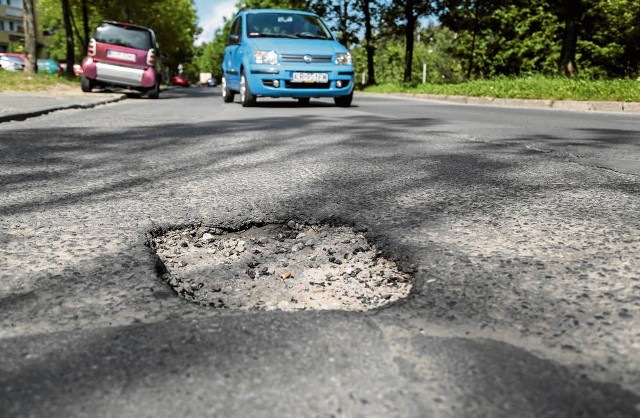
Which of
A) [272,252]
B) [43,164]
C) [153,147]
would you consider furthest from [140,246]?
[153,147]

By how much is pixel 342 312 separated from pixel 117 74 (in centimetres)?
1398

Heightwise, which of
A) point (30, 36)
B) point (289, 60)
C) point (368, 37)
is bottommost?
point (289, 60)

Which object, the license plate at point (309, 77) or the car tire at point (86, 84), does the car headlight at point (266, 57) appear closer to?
the license plate at point (309, 77)

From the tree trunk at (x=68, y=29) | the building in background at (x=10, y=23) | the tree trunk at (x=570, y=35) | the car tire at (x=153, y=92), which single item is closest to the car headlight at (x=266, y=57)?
the car tire at (x=153, y=92)

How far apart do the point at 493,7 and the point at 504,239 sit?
80.6 ft

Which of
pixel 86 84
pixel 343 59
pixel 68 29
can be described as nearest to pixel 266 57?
pixel 343 59

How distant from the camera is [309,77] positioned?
10008 mm

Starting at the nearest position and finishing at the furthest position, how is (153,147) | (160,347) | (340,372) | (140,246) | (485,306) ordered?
(340,372) → (160,347) → (485,306) → (140,246) → (153,147)

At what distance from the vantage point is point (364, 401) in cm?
114

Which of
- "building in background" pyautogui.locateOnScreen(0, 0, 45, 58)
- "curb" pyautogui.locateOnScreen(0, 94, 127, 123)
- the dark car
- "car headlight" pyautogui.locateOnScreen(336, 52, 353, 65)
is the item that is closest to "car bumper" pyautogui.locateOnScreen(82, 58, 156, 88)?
the dark car

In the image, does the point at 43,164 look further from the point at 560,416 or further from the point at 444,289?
the point at 560,416

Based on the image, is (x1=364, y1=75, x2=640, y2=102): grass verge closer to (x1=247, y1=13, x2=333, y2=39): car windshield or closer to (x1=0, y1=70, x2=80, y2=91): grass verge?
(x1=247, y1=13, x2=333, y2=39): car windshield

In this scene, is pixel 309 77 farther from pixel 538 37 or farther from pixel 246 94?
pixel 538 37

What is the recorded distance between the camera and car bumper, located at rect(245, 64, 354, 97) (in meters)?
9.97
